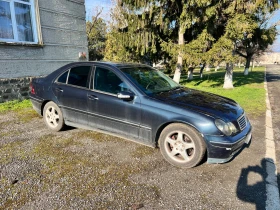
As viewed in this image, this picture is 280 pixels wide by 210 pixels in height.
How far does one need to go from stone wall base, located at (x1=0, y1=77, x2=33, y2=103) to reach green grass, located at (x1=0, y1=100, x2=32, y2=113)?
0.67 ft

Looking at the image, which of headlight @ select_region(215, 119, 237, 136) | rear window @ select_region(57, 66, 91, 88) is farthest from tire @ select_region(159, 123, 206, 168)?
rear window @ select_region(57, 66, 91, 88)

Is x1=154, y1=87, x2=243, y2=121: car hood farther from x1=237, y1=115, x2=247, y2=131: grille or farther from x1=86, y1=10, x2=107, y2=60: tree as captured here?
x1=86, y1=10, x2=107, y2=60: tree

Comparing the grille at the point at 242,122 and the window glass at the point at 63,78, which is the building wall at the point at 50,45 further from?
the grille at the point at 242,122

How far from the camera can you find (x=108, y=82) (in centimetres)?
374

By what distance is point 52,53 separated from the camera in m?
8.36

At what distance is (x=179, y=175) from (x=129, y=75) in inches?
75.1

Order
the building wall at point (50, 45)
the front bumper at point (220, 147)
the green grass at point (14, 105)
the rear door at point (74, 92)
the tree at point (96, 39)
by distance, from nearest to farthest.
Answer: the front bumper at point (220, 147) → the rear door at point (74, 92) → the green grass at point (14, 105) → the building wall at point (50, 45) → the tree at point (96, 39)

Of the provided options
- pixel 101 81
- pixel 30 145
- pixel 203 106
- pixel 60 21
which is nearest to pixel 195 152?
pixel 203 106

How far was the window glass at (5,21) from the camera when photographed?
6879mm

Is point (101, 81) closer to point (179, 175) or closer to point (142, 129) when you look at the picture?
point (142, 129)

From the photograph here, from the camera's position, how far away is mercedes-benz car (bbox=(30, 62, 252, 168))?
293 centimetres

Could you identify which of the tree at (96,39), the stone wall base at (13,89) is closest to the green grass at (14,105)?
the stone wall base at (13,89)

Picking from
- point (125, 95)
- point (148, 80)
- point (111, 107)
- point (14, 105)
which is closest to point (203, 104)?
point (148, 80)

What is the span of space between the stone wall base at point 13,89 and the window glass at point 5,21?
5.09 ft
